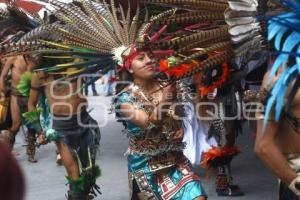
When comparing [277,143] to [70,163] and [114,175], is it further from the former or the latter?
[114,175]

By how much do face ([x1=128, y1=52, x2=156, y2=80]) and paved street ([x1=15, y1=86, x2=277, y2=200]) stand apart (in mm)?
1898

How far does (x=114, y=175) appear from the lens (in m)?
7.43

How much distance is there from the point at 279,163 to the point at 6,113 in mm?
5798

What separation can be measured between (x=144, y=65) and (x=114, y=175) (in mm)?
3327

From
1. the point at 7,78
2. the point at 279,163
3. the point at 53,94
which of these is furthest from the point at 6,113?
the point at 279,163

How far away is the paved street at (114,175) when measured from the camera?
6.50 m

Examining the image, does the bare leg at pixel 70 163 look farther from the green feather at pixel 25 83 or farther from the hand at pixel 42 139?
the green feather at pixel 25 83

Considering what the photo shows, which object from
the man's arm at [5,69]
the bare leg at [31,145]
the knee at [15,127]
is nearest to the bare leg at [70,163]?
the bare leg at [31,145]

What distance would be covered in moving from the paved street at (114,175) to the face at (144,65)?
190 cm

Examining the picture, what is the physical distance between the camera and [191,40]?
3.45 meters

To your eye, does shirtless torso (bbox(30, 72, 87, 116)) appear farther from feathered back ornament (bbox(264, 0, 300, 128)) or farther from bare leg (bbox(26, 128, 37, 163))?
feathered back ornament (bbox(264, 0, 300, 128))

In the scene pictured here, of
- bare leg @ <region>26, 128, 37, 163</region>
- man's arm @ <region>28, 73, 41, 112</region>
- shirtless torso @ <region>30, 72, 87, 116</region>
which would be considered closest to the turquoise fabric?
shirtless torso @ <region>30, 72, 87, 116</region>

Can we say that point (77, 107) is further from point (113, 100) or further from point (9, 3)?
point (113, 100)

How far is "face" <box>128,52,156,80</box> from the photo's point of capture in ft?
14.0
